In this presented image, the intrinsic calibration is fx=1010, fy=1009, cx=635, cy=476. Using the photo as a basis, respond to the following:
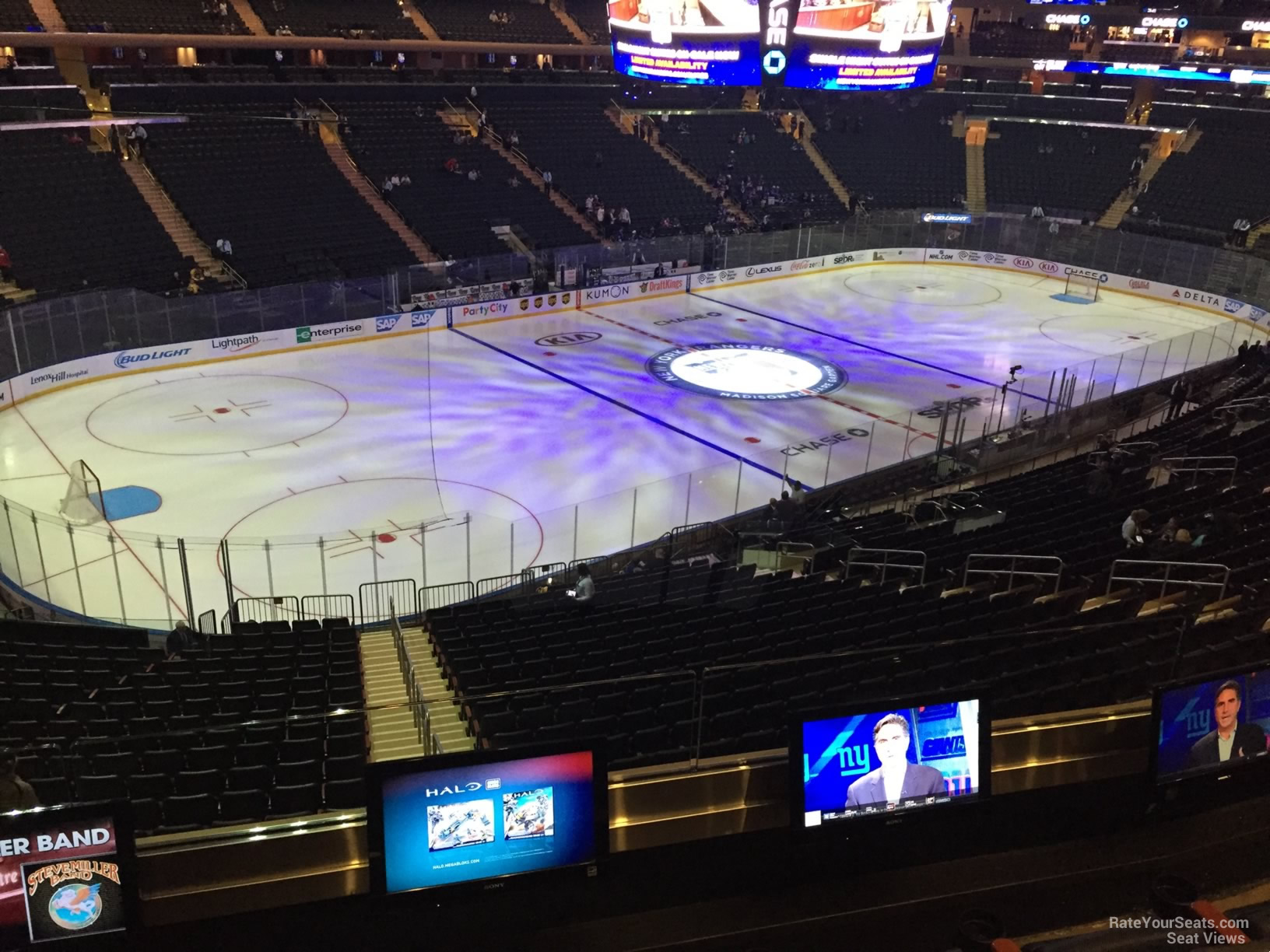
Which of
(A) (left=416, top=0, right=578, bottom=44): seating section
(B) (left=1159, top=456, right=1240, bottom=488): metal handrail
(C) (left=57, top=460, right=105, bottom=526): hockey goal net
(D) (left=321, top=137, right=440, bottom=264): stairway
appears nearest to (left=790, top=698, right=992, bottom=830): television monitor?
(B) (left=1159, top=456, right=1240, bottom=488): metal handrail

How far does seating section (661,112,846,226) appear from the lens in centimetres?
4144

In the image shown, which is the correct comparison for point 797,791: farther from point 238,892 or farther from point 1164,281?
point 1164,281

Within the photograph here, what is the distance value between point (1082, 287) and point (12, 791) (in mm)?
36737

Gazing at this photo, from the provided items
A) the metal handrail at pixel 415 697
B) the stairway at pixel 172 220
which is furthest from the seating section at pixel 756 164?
the metal handrail at pixel 415 697

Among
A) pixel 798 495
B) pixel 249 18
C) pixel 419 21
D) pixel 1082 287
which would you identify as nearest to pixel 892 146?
pixel 1082 287

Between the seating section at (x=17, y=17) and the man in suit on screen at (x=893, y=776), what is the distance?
1444 inches

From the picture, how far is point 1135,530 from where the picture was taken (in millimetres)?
11320

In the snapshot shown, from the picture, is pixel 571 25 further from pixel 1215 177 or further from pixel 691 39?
pixel 1215 177

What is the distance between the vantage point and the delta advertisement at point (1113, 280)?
3114cm

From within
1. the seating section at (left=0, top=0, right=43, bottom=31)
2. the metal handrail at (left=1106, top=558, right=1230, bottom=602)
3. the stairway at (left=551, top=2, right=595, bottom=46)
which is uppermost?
the stairway at (left=551, top=2, right=595, bottom=46)

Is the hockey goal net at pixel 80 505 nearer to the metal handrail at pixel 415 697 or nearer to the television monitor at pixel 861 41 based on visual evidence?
the metal handrail at pixel 415 697

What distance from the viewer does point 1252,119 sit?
4241cm

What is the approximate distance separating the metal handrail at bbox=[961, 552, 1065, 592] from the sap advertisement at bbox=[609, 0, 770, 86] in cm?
1634

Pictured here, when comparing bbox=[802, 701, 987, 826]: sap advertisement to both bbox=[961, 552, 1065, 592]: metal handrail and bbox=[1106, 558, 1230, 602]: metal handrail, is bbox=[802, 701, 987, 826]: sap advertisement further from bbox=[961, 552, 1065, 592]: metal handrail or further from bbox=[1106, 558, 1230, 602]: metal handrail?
bbox=[961, 552, 1065, 592]: metal handrail
